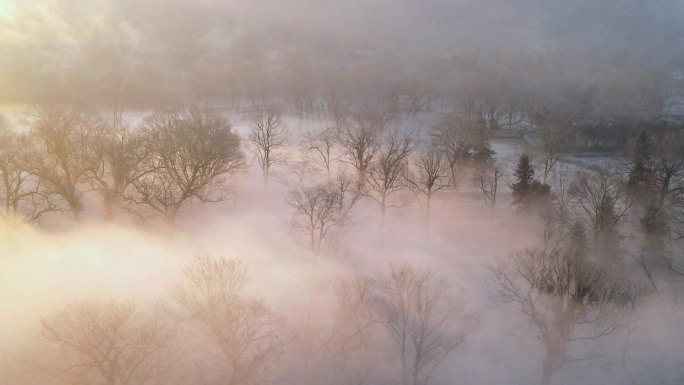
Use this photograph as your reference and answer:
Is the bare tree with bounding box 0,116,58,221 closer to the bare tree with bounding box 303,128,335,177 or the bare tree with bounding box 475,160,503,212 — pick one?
the bare tree with bounding box 303,128,335,177

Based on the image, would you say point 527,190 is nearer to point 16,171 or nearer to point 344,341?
point 344,341

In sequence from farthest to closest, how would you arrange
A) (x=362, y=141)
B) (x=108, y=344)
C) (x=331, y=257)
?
1. (x=362, y=141)
2. (x=331, y=257)
3. (x=108, y=344)

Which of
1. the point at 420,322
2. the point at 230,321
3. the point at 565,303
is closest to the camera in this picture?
the point at 230,321

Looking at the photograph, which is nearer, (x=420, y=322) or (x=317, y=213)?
(x=420, y=322)

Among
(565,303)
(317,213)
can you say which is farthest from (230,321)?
Answer: (317,213)

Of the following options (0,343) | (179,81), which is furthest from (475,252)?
(179,81)

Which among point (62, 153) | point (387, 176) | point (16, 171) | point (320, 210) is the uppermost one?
point (62, 153)

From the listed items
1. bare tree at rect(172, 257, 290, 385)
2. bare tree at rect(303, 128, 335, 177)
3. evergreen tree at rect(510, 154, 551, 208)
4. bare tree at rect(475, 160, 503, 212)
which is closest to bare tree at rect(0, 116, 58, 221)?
bare tree at rect(172, 257, 290, 385)
